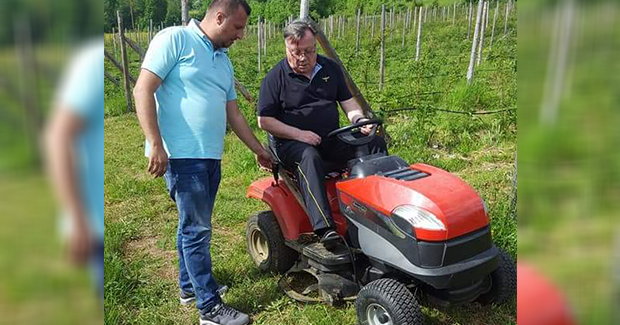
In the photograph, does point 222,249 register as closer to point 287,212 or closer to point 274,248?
point 274,248

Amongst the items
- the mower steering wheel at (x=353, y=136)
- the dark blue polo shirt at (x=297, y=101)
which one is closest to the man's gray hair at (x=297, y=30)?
the dark blue polo shirt at (x=297, y=101)

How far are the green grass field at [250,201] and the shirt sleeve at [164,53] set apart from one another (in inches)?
59.7

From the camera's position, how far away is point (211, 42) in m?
2.92

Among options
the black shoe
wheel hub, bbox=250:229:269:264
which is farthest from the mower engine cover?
wheel hub, bbox=250:229:269:264

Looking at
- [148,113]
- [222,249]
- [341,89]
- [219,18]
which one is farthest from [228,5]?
[222,249]

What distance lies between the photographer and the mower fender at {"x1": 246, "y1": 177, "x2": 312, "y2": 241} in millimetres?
3316

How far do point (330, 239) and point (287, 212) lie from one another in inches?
19.1

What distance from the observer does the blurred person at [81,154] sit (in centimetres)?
47

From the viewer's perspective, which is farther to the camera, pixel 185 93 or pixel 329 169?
pixel 329 169

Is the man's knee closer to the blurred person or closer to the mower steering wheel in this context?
the mower steering wheel

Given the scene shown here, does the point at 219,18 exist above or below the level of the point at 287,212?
above

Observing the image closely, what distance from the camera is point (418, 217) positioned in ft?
8.23

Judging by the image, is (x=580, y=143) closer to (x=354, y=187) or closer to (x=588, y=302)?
(x=588, y=302)

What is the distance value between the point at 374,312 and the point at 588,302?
7.85ft
